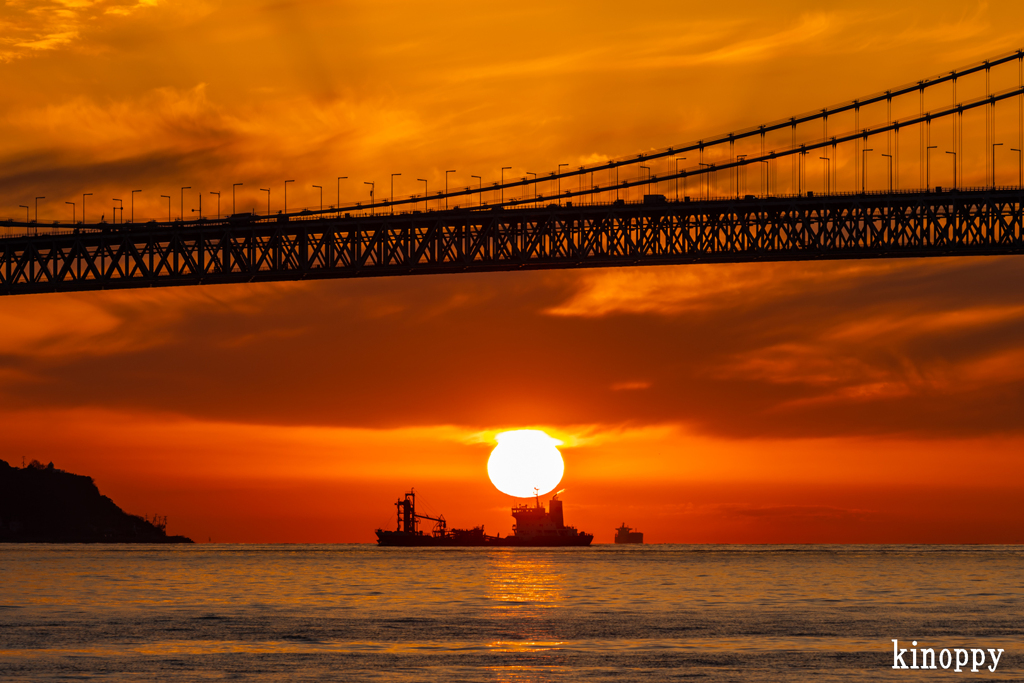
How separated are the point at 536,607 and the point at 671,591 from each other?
1625cm

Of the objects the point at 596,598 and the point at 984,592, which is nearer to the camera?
the point at 596,598

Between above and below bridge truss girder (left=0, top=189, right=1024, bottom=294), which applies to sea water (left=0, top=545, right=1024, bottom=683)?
below

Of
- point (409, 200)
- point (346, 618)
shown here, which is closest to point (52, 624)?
point (346, 618)

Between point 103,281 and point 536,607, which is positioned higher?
point 103,281

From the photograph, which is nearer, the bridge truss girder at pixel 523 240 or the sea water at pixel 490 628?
the sea water at pixel 490 628

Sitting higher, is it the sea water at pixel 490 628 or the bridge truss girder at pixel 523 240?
the bridge truss girder at pixel 523 240

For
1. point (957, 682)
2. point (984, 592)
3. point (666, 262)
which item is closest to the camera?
point (957, 682)

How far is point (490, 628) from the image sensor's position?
A: 48.5 meters

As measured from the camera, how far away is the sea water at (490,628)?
1417 inches

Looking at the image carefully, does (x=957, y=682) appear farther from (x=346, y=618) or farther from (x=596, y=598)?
(x=596, y=598)

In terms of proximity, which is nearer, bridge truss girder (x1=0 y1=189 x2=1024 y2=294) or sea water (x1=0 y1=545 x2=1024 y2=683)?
sea water (x1=0 y1=545 x2=1024 y2=683)

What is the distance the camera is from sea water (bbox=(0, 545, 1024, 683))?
3600cm

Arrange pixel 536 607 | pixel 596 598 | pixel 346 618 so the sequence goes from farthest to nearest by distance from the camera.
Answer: pixel 596 598 < pixel 536 607 < pixel 346 618

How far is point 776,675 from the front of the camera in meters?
34.9
